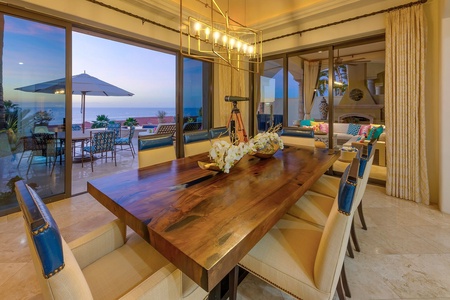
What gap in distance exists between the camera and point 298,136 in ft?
10.2

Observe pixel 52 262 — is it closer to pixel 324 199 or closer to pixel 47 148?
pixel 324 199

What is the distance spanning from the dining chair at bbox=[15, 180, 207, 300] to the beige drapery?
3.22m

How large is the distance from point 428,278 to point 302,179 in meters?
1.17

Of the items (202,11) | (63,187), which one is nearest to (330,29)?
(202,11)

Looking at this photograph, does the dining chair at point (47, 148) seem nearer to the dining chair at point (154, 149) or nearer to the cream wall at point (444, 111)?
the dining chair at point (154, 149)

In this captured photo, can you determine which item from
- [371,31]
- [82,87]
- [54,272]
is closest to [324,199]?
[54,272]

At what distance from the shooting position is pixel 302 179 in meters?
1.54

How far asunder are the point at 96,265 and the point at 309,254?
3.49 ft

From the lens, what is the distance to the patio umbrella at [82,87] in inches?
108

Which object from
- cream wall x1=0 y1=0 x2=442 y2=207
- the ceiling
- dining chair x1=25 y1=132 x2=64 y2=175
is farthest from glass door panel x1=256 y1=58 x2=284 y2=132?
dining chair x1=25 y1=132 x2=64 y2=175

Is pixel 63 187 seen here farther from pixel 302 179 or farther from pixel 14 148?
pixel 302 179

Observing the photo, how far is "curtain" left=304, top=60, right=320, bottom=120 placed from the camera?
4316 millimetres

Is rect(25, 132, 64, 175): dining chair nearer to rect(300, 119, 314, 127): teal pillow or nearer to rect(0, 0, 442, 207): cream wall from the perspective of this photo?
rect(0, 0, 442, 207): cream wall

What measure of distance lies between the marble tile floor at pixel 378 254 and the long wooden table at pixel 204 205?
2.39ft
